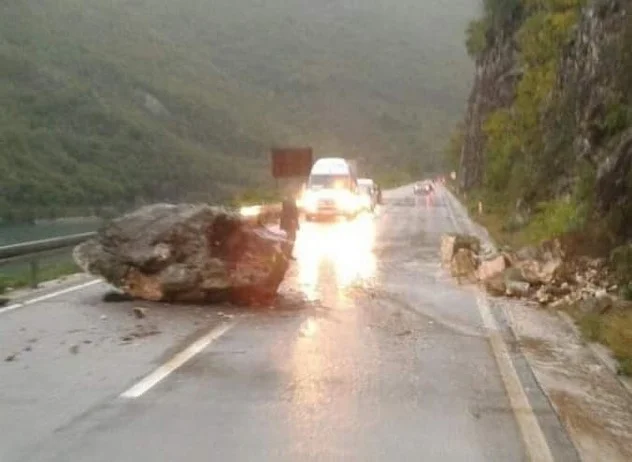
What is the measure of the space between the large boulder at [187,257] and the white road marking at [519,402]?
336 cm

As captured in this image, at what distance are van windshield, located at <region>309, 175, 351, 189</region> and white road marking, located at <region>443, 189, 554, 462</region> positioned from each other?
29461mm

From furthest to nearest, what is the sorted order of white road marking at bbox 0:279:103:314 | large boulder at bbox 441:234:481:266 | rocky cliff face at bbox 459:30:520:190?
rocky cliff face at bbox 459:30:520:190, large boulder at bbox 441:234:481:266, white road marking at bbox 0:279:103:314

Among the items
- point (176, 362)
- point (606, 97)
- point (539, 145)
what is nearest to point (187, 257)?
point (176, 362)

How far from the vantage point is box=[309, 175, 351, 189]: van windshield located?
4284 centimetres

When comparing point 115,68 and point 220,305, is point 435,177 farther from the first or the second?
point 220,305

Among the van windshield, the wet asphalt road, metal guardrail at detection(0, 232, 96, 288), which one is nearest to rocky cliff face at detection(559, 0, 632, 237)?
the wet asphalt road

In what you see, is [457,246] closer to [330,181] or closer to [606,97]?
[606,97]

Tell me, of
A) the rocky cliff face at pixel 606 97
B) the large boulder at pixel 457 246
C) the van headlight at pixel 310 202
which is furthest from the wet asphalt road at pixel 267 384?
the van headlight at pixel 310 202

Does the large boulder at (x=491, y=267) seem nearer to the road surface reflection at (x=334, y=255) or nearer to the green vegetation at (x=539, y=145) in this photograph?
the green vegetation at (x=539, y=145)

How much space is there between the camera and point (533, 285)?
632 inches

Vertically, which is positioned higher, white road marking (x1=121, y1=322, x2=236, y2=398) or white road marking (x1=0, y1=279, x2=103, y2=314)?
white road marking (x1=121, y1=322, x2=236, y2=398)

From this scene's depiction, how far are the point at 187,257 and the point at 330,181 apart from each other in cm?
2921

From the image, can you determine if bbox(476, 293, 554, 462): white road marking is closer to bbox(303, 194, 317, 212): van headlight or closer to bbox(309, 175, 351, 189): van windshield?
bbox(303, 194, 317, 212): van headlight

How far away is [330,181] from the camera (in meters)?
43.2
